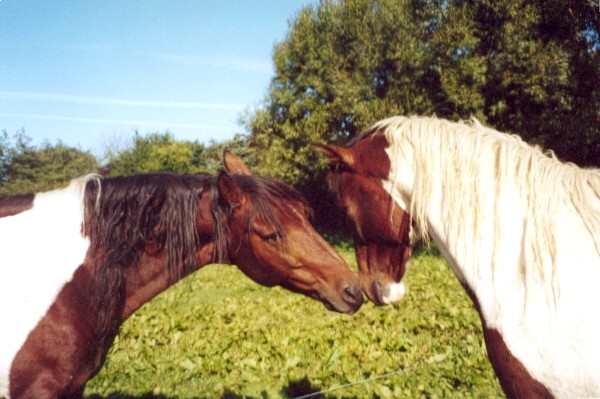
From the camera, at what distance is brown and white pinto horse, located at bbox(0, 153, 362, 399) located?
210cm

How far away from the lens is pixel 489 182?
2.27 metres

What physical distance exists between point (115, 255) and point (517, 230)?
2.04m

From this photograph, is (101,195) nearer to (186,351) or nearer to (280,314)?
(186,351)

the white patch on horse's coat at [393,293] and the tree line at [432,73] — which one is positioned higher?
the tree line at [432,73]

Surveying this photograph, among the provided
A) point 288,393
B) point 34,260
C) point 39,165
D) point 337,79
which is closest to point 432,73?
point 337,79

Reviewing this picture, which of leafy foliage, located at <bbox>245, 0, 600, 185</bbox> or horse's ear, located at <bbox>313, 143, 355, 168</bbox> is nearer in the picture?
horse's ear, located at <bbox>313, 143, 355, 168</bbox>

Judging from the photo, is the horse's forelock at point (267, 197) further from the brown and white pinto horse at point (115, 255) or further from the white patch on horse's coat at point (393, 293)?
the white patch on horse's coat at point (393, 293)

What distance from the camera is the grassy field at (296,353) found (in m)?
4.25

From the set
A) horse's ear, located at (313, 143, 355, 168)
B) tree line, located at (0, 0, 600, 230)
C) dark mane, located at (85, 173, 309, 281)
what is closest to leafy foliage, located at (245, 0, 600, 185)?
tree line, located at (0, 0, 600, 230)

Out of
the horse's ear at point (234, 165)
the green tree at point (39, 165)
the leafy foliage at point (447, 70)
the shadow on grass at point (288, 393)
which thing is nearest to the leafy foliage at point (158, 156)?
the green tree at point (39, 165)

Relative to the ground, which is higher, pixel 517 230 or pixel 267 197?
pixel 267 197

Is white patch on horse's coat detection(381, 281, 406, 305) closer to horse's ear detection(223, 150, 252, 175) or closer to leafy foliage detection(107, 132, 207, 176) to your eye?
horse's ear detection(223, 150, 252, 175)

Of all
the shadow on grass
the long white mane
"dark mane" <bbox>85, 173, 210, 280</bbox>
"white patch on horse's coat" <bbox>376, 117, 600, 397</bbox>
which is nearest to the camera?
"white patch on horse's coat" <bbox>376, 117, 600, 397</bbox>

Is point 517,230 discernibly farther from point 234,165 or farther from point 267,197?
point 234,165
